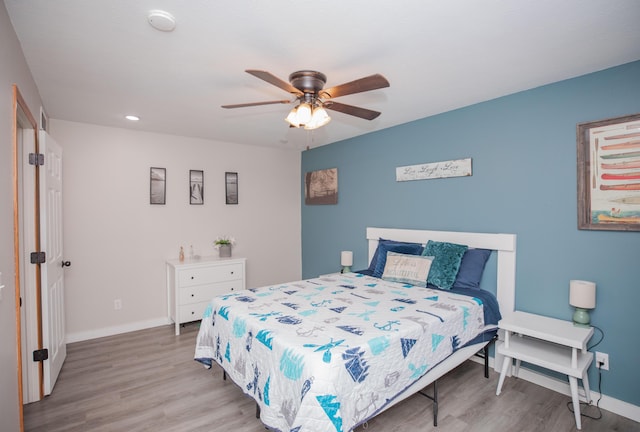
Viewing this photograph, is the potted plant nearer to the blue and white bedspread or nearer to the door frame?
the blue and white bedspread

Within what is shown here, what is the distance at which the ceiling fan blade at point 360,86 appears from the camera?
1.90 m

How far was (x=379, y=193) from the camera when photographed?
4.23 metres

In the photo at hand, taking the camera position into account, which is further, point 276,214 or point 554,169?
point 276,214

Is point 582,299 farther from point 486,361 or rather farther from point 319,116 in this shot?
point 319,116

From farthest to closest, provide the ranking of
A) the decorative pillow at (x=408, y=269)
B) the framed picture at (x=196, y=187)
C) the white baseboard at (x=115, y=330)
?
1. the framed picture at (x=196, y=187)
2. the white baseboard at (x=115, y=330)
3. the decorative pillow at (x=408, y=269)

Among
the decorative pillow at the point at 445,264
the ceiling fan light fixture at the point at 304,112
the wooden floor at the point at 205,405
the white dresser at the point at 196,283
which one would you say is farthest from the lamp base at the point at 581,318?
the white dresser at the point at 196,283

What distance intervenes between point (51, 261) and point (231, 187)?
2497 millimetres

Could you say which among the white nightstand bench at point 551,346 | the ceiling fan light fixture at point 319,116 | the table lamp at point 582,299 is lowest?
the white nightstand bench at point 551,346

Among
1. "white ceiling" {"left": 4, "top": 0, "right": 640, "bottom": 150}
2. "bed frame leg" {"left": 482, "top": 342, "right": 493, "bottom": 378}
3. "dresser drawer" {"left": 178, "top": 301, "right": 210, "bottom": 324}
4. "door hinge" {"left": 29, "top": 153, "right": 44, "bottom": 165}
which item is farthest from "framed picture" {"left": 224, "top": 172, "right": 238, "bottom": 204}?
"bed frame leg" {"left": 482, "top": 342, "right": 493, "bottom": 378}

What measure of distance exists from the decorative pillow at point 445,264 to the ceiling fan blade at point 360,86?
6.15ft

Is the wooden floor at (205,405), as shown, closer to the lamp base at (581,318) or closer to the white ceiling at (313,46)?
the lamp base at (581,318)

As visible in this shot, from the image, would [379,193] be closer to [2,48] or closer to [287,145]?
[287,145]

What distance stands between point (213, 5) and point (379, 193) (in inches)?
118

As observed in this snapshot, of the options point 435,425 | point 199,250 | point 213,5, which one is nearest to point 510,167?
point 435,425
